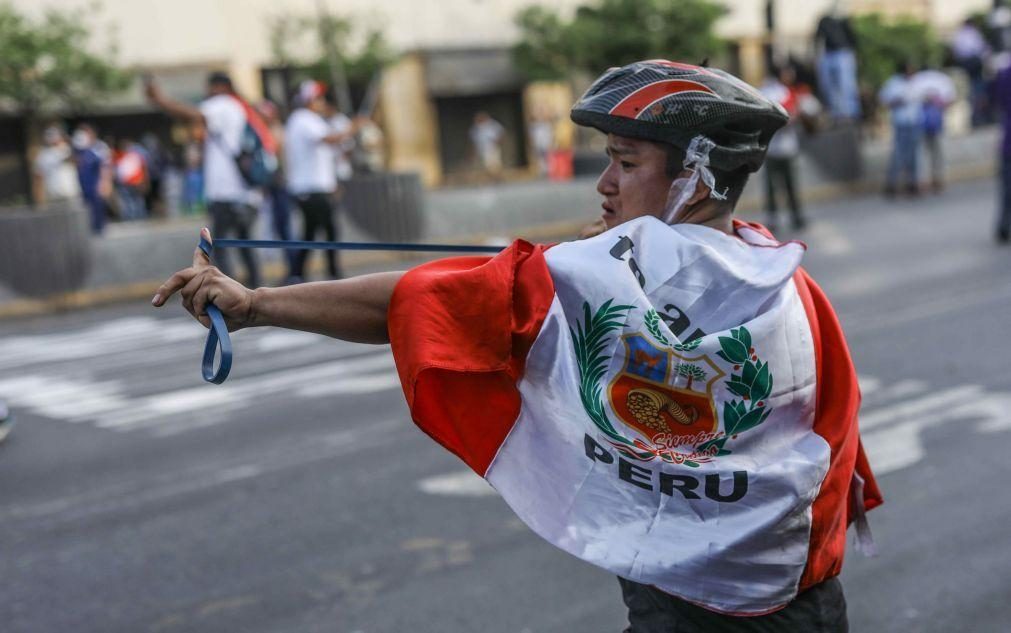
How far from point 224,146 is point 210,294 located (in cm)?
878

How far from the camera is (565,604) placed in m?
3.95

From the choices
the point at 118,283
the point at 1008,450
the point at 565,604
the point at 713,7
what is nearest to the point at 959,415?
the point at 1008,450

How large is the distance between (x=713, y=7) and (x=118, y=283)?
1960 centimetres

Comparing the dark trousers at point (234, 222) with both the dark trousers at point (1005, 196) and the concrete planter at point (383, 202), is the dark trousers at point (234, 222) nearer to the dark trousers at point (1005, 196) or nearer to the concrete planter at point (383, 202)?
the concrete planter at point (383, 202)

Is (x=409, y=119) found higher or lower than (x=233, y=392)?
higher

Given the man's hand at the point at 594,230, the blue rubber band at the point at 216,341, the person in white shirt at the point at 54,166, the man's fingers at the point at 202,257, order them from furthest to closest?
the person in white shirt at the point at 54,166 → the man's hand at the point at 594,230 → the man's fingers at the point at 202,257 → the blue rubber band at the point at 216,341

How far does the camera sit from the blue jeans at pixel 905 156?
17.5m

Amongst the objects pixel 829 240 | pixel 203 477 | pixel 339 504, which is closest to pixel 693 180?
pixel 339 504

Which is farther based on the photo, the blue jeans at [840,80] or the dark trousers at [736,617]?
the blue jeans at [840,80]

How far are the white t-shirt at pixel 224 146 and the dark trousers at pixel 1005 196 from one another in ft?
22.7

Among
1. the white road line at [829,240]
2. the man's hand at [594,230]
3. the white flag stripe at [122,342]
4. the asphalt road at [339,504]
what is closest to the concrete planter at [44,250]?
the white flag stripe at [122,342]

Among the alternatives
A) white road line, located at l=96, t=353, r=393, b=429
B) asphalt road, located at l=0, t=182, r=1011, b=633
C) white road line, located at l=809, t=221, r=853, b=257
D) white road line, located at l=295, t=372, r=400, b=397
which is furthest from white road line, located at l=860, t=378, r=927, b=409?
white road line, located at l=809, t=221, r=853, b=257

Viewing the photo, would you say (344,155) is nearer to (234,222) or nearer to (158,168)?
(234,222)

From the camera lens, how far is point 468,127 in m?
32.5
